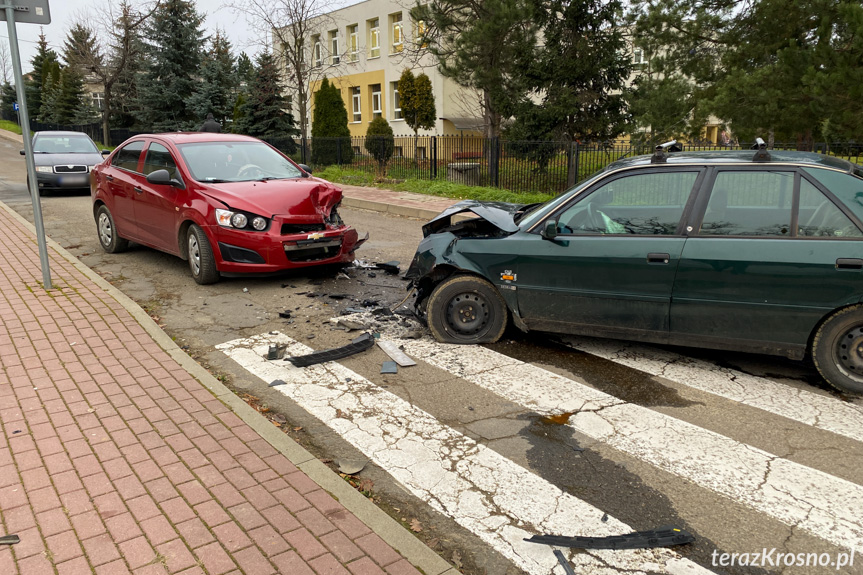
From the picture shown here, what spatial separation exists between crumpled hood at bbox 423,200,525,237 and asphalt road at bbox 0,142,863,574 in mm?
1067

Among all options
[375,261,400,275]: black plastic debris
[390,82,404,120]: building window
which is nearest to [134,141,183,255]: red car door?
[375,261,400,275]: black plastic debris

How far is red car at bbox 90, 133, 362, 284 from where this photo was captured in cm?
771

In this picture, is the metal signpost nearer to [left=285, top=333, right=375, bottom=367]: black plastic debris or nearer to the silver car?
[left=285, top=333, right=375, bottom=367]: black plastic debris

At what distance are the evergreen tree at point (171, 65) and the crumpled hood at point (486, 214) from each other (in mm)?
32515

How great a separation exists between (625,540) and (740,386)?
2375 millimetres

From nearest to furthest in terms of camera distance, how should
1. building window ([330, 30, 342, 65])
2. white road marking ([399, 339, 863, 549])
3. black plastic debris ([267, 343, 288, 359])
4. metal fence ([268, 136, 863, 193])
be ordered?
white road marking ([399, 339, 863, 549]) < black plastic debris ([267, 343, 288, 359]) < metal fence ([268, 136, 863, 193]) < building window ([330, 30, 342, 65])

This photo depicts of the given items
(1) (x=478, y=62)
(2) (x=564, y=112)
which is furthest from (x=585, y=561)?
(1) (x=478, y=62)

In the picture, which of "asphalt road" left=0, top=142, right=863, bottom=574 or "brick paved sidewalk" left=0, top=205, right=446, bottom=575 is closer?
"brick paved sidewalk" left=0, top=205, right=446, bottom=575

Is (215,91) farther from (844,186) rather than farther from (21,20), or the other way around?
(844,186)

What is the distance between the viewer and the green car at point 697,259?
4703 mm

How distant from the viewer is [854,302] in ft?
15.1

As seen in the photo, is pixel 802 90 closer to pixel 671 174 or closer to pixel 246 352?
pixel 671 174

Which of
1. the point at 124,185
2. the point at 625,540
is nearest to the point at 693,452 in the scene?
the point at 625,540

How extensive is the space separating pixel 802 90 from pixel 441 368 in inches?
427
